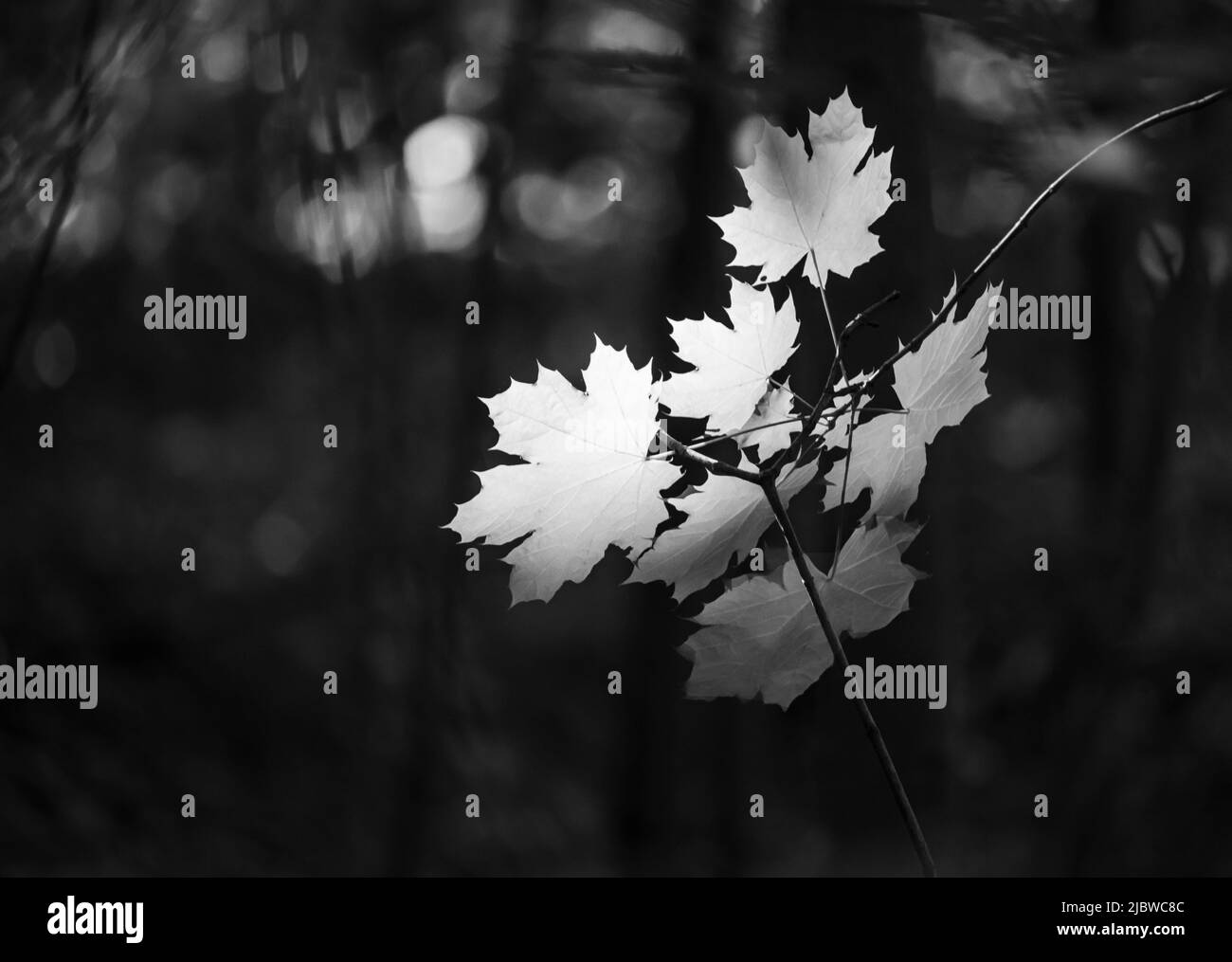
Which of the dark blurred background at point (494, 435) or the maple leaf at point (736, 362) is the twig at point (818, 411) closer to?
the maple leaf at point (736, 362)

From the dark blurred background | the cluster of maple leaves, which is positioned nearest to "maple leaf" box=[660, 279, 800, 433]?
the cluster of maple leaves

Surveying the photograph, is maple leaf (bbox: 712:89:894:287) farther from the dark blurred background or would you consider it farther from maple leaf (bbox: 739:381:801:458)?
the dark blurred background

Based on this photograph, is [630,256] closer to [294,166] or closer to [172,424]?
[294,166]

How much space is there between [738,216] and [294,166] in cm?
111

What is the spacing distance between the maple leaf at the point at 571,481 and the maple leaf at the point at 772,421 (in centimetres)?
2

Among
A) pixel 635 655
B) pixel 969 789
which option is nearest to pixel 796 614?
pixel 635 655

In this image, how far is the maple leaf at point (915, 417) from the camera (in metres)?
0.16

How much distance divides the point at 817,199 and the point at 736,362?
1.5 inches

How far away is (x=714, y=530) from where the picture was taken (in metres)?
0.17

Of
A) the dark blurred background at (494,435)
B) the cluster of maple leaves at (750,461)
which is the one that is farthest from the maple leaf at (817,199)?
the dark blurred background at (494,435)

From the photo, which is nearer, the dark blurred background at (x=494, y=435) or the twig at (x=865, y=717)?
the twig at (x=865, y=717)

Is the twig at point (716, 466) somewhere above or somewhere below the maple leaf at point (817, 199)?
below

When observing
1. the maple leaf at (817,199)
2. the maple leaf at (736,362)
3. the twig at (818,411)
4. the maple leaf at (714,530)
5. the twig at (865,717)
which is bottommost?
the twig at (865,717)

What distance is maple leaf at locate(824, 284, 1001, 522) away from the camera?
0.52 feet
